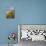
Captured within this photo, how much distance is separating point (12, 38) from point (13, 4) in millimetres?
898

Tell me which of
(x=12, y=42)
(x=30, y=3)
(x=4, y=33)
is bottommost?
(x=12, y=42)

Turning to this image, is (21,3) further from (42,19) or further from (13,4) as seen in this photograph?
(42,19)

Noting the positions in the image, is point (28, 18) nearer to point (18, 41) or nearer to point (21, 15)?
point (21, 15)

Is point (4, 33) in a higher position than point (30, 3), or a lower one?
lower

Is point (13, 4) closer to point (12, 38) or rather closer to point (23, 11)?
point (23, 11)

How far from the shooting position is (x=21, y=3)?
3.43m

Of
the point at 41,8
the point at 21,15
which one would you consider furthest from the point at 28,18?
the point at 41,8

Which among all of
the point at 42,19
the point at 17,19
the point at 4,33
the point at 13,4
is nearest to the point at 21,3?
the point at 13,4

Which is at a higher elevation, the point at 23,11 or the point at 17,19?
the point at 23,11

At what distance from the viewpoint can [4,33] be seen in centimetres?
342

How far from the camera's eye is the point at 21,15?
3.43 metres

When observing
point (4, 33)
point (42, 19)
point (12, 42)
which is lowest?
point (12, 42)

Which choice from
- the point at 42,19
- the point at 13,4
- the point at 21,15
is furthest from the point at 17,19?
the point at 42,19

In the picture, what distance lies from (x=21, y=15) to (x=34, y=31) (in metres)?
0.55
